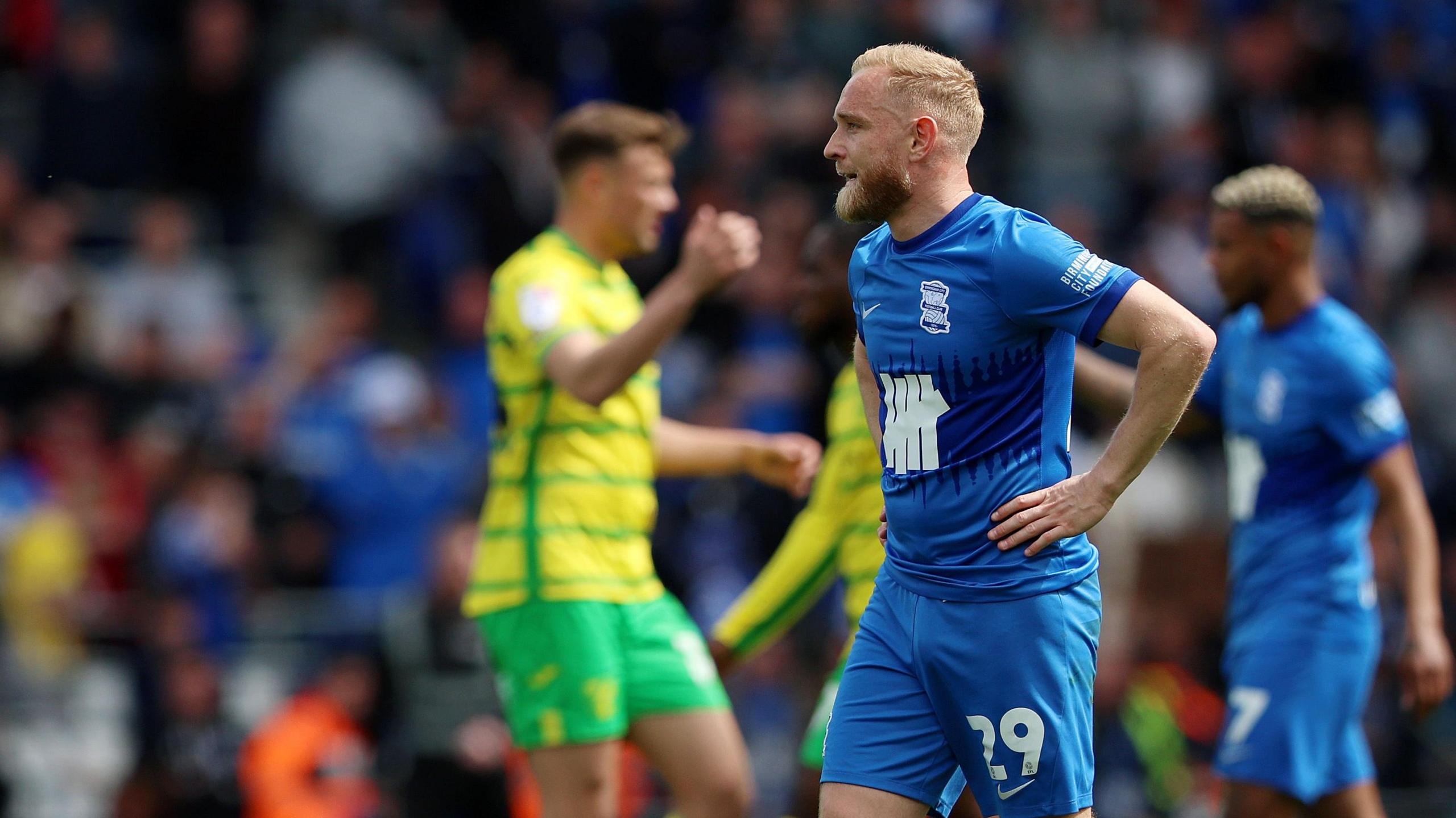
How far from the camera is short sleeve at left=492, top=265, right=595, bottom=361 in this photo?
648cm

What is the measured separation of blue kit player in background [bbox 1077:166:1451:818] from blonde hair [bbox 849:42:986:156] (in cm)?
199

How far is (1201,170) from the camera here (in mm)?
15117

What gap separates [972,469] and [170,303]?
9.24 metres

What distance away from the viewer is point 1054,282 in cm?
473

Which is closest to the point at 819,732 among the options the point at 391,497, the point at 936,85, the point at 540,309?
the point at 540,309

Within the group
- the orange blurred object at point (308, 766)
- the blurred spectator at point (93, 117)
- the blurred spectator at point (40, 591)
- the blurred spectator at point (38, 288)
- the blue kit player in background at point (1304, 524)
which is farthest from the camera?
the blurred spectator at point (93, 117)

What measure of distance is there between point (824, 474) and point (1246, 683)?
1.77 metres

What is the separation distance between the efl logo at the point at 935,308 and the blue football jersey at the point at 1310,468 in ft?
8.12

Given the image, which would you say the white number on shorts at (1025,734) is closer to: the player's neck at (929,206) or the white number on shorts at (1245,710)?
the player's neck at (929,206)

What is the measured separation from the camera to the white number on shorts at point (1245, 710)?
6.78 metres

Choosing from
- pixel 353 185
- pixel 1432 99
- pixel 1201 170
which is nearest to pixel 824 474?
pixel 353 185

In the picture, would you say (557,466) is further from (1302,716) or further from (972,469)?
(1302,716)

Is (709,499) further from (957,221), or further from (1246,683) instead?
(957,221)

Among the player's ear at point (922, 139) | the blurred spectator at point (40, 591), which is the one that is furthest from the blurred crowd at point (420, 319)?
the player's ear at point (922, 139)
